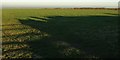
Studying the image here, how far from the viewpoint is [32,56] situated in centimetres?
1136

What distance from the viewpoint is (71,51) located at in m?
12.6

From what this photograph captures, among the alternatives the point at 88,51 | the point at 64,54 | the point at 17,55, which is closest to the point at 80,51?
the point at 88,51

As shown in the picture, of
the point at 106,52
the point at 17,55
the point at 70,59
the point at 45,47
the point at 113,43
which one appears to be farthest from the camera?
the point at 113,43

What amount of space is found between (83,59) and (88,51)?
1.93 meters

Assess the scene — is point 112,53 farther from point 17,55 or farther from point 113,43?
point 17,55

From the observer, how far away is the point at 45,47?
13.8 meters

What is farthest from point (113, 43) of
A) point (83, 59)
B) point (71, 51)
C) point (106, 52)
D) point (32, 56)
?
point (32, 56)

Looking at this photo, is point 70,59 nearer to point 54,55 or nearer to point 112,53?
point 54,55

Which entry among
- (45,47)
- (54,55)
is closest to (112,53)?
(54,55)

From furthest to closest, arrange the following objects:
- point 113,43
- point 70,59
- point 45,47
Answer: point 113,43, point 45,47, point 70,59

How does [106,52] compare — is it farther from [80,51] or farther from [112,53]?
[80,51]

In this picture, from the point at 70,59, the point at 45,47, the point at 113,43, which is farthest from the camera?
the point at 113,43

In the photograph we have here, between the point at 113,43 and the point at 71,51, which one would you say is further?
the point at 113,43

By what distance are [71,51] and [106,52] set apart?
199cm
